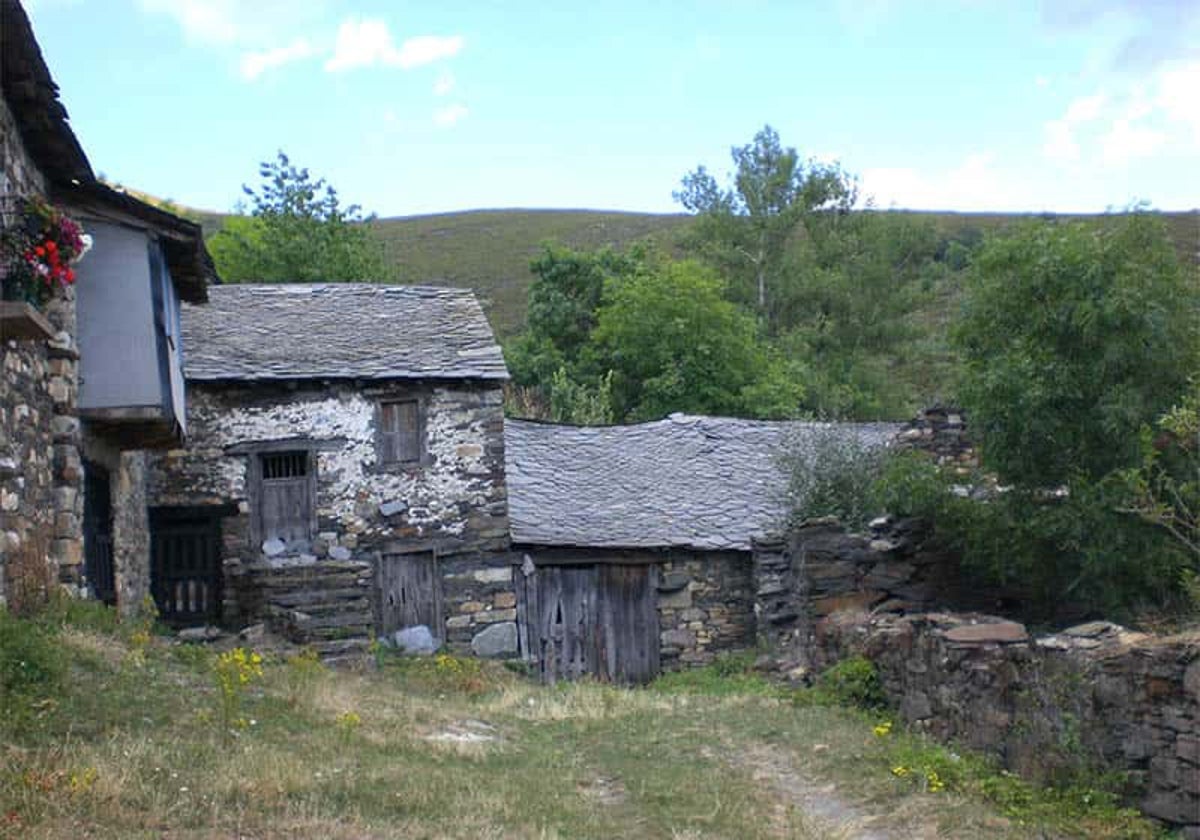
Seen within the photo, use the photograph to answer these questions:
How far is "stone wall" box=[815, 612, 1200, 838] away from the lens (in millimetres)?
8539

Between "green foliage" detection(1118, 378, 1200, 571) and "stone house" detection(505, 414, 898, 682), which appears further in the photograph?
"stone house" detection(505, 414, 898, 682)

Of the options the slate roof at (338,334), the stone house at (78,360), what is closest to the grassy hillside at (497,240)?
the slate roof at (338,334)

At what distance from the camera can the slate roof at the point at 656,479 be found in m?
21.8

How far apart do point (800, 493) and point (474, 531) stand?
4.95 m

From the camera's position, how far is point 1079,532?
555 inches

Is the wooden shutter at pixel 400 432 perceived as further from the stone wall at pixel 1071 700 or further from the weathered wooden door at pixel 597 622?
the stone wall at pixel 1071 700

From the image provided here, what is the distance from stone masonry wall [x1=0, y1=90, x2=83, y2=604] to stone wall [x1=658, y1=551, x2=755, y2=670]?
1092 centimetres

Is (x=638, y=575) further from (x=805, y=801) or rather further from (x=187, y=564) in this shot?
(x=805, y=801)

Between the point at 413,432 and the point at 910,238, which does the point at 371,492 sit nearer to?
the point at 413,432

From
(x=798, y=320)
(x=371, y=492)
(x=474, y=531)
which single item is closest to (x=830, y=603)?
(x=474, y=531)

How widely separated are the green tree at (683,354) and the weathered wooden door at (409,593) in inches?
642

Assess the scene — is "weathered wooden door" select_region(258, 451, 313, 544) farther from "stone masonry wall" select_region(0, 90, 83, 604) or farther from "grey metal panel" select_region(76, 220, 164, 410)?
"stone masonry wall" select_region(0, 90, 83, 604)

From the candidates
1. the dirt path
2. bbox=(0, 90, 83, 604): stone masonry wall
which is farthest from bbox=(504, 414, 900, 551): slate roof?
the dirt path

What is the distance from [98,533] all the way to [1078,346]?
10.7 metres
